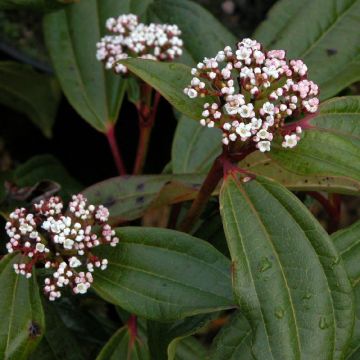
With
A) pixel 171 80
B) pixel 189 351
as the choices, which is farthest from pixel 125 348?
pixel 171 80

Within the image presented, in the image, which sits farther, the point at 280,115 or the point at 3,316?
the point at 3,316

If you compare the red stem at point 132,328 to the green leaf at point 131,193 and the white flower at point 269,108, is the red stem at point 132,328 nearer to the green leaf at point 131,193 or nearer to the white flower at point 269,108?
the green leaf at point 131,193

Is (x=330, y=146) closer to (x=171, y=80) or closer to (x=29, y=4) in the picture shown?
(x=171, y=80)

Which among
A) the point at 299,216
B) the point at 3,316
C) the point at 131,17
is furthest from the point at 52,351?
the point at 131,17

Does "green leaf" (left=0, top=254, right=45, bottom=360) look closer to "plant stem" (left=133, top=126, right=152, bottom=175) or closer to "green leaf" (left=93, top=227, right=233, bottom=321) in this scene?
"green leaf" (left=93, top=227, right=233, bottom=321)

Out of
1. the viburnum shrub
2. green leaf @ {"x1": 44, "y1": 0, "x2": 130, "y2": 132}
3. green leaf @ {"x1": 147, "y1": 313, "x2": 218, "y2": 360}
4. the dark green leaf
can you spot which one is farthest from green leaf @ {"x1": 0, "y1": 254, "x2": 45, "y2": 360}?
green leaf @ {"x1": 44, "y1": 0, "x2": 130, "y2": 132}

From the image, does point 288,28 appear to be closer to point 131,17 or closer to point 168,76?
point 131,17
